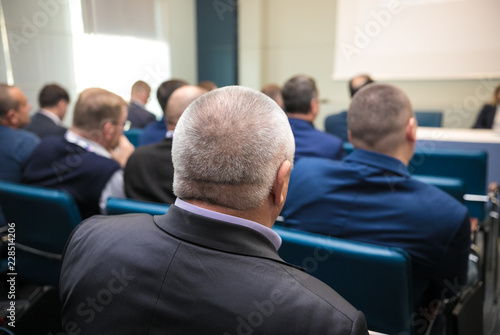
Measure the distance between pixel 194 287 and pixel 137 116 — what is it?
11.6 feet

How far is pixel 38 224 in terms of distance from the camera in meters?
1.44

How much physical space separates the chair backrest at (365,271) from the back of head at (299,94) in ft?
5.37

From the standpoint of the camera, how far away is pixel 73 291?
0.68m

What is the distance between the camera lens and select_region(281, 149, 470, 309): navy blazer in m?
1.08

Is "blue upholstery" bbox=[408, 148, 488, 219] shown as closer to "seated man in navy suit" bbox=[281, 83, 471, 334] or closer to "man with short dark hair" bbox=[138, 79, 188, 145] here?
"seated man in navy suit" bbox=[281, 83, 471, 334]

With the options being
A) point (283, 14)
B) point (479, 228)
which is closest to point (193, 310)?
point (479, 228)

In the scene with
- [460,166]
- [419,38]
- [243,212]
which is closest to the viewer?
[243,212]

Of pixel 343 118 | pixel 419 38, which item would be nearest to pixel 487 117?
pixel 419 38

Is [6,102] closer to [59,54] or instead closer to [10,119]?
[10,119]

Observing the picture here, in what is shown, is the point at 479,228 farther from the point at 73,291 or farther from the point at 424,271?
the point at 73,291

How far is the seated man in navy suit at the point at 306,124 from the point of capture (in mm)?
2219

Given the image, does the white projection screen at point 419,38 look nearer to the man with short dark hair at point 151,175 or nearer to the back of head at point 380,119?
A: the back of head at point 380,119

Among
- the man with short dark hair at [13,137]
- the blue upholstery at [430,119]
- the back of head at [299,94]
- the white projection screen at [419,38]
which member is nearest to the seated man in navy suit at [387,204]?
the back of head at [299,94]

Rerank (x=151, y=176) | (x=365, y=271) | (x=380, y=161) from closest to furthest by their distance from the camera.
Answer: (x=365, y=271) < (x=380, y=161) < (x=151, y=176)
